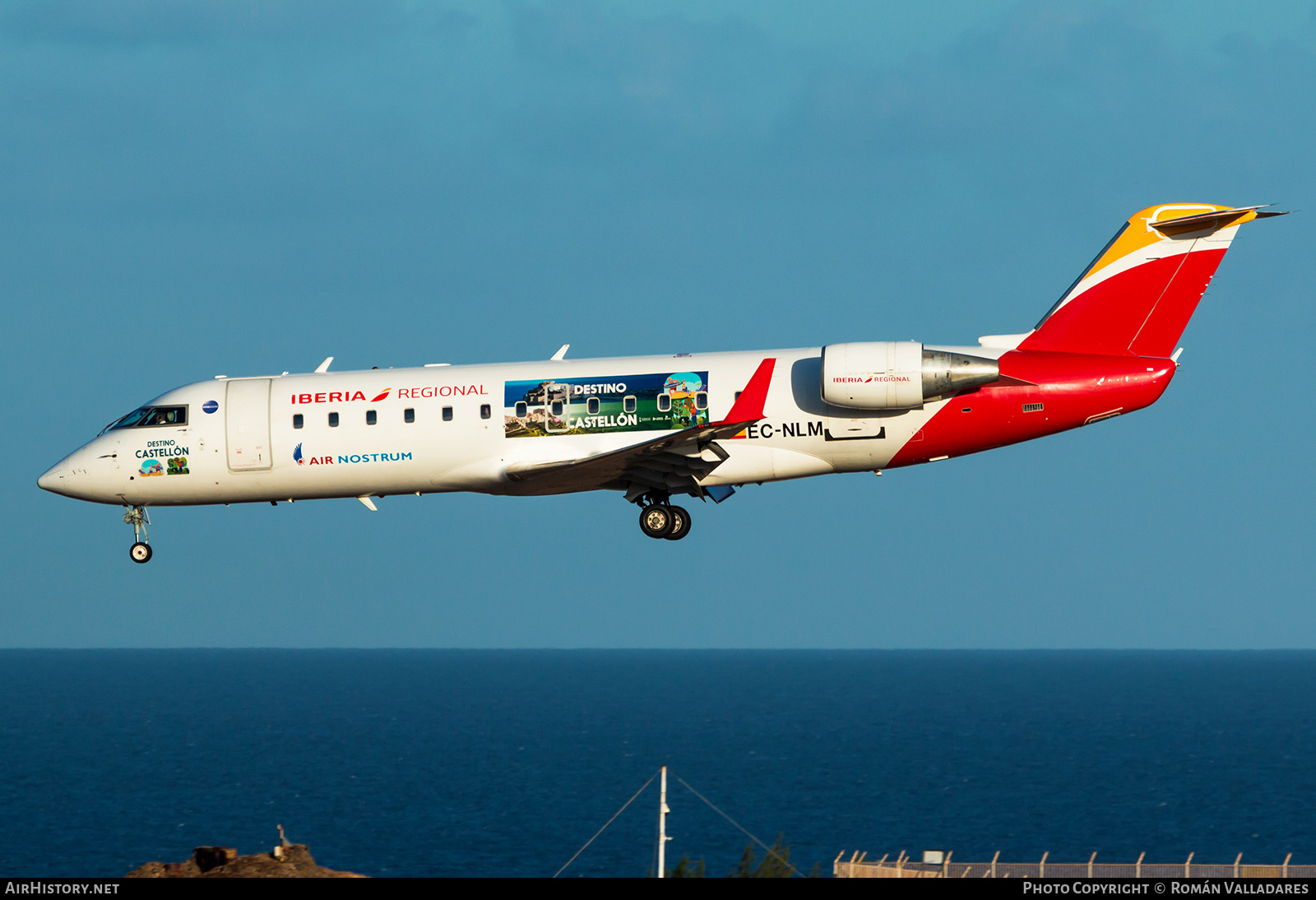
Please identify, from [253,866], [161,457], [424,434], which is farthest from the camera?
[253,866]

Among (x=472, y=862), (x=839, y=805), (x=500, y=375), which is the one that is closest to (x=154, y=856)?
(x=472, y=862)

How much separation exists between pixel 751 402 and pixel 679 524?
3680 millimetres

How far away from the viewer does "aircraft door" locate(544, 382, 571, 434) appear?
30.3 metres

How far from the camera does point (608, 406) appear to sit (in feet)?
98.7

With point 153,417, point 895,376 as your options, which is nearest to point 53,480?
point 153,417

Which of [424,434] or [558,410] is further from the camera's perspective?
[424,434]

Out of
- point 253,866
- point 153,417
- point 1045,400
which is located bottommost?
point 253,866

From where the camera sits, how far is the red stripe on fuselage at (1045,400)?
29.5m

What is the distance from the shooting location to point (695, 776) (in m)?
128

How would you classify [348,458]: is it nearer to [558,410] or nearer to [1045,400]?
[558,410]

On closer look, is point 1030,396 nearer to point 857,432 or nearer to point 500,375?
point 857,432

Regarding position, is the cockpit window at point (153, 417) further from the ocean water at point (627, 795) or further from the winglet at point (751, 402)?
the ocean water at point (627, 795)

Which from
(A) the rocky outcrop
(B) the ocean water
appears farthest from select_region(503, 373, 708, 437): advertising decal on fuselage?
(B) the ocean water

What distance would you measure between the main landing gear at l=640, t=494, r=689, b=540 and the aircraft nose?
46.8 feet
